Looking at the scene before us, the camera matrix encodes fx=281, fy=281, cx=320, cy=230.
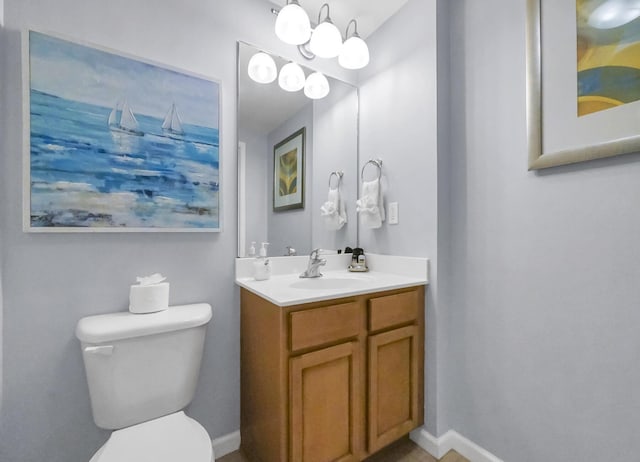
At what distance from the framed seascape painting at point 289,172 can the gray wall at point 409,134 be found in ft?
1.52

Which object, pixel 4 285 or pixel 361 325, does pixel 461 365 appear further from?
pixel 4 285

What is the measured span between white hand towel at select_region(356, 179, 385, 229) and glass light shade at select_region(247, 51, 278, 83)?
2.72ft

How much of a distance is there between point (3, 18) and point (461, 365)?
2.39 m

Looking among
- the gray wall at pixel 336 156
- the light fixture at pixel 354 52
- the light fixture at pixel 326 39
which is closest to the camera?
the light fixture at pixel 326 39

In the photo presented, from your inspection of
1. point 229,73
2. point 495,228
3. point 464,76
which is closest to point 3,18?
point 229,73

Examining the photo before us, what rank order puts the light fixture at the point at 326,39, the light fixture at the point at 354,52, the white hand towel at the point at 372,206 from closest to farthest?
the light fixture at the point at 326,39, the light fixture at the point at 354,52, the white hand towel at the point at 372,206

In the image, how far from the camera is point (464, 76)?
1.44 meters

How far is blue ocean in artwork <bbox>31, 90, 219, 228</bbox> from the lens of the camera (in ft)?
3.44

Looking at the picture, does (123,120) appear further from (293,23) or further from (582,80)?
(582,80)

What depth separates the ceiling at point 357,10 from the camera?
157cm

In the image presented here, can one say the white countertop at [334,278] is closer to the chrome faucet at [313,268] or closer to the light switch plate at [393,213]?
the chrome faucet at [313,268]

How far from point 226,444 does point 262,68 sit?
1942 millimetres

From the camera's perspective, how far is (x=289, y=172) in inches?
66.5

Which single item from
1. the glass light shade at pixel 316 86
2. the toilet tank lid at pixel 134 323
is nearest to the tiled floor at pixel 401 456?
the toilet tank lid at pixel 134 323
